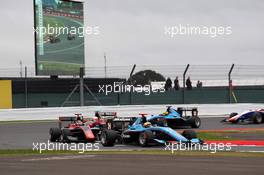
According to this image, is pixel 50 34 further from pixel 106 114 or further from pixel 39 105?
pixel 106 114

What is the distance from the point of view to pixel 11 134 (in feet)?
62.5

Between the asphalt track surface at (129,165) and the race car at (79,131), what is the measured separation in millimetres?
4305

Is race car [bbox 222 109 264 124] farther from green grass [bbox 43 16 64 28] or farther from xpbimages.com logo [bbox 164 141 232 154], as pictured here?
green grass [bbox 43 16 64 28]

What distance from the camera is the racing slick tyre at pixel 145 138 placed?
14188mm

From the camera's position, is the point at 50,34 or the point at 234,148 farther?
the point at 50,34

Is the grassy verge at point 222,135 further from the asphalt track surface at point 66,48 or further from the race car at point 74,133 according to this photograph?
the asphalt track surface at point 66,48

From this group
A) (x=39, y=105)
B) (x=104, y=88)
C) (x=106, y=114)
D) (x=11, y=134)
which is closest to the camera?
(x=106, y=114)

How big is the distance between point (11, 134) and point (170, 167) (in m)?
10.9

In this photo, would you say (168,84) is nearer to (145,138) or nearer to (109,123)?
(109,123)

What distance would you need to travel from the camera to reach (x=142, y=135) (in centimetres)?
1448

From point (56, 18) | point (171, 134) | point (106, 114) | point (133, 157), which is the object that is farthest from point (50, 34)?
point (133, 157)

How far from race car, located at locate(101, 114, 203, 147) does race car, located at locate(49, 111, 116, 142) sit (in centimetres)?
67

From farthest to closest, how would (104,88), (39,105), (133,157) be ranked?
(104,88)
(39,105)
(133,157)

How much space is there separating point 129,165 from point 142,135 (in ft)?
15.9
